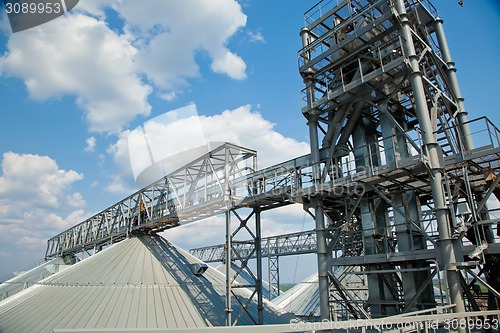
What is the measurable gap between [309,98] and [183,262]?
51.5ft

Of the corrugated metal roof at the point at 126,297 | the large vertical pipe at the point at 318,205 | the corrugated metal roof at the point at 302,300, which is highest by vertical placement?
the large vertical pipe at the point at 318,205

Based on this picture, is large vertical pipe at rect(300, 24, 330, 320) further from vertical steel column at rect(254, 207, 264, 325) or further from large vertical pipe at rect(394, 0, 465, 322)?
large vertical pipe at rect(394, 0, 465, 322)

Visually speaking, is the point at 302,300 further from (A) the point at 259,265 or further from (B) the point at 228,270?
(B) the point at 228,270

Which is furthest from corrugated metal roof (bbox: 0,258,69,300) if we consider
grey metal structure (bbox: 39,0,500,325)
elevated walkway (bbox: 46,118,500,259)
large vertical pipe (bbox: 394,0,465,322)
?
large vertical pipe (bbox: 394,0,465,322)

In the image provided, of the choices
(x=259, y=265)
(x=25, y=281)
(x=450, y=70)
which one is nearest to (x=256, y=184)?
(x=259, y=265)

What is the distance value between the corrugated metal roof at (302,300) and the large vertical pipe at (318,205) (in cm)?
1420

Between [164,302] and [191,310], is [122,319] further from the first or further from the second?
[191,310]

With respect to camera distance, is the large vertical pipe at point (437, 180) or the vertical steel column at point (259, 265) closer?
the large vertical pipe at point (437, 180)

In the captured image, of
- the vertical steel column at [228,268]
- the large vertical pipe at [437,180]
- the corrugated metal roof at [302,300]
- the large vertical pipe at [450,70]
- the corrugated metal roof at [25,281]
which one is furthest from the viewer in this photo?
the corrugated metal roof at [25,281]

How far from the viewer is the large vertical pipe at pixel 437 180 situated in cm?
1106

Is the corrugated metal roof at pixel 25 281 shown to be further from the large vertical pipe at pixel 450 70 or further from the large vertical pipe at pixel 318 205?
the large vertical pipe at pixel 450 70

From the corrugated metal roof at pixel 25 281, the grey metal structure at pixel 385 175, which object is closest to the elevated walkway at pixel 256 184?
the grey metal structure at pixel 385 175

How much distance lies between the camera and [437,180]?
1205 cm

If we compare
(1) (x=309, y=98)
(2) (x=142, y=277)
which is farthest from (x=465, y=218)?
(2) (x=142, y=277)
